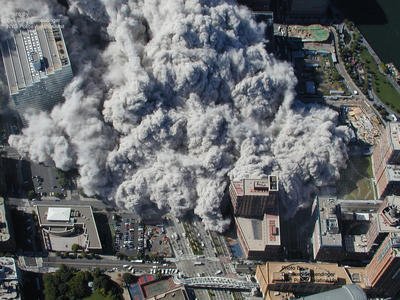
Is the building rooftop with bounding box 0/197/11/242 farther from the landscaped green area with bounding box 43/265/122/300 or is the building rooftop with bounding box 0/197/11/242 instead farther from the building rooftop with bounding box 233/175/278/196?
the building rooftop with bounding box 233/175/278/196

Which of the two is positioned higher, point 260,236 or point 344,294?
point 260,236

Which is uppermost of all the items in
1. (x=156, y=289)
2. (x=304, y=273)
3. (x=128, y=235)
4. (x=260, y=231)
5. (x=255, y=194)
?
(x=255, y=194)

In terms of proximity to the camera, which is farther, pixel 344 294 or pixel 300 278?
pixel 300 278

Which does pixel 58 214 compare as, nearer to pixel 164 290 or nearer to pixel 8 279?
pixel 8 279

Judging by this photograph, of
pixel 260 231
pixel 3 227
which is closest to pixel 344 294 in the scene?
pixel 260 231

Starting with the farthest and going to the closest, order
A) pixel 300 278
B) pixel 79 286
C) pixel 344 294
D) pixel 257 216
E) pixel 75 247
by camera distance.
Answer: pixel 257 216, pixel 75 247, pixel 79 286, pixel 300 278, pixel 344 294

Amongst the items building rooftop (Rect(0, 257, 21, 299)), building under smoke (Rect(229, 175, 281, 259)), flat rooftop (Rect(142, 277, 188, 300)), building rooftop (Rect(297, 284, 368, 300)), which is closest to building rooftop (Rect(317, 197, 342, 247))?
building under smoke (Rect(229, 175, 281, 259))
